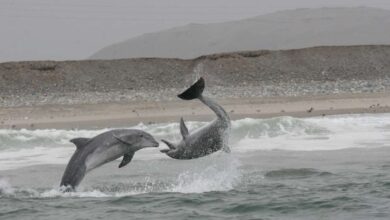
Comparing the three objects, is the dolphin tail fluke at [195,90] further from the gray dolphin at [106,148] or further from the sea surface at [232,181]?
the sea surface at [232,181]

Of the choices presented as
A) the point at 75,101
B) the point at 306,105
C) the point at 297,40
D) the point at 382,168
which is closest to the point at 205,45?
the point at 297,40

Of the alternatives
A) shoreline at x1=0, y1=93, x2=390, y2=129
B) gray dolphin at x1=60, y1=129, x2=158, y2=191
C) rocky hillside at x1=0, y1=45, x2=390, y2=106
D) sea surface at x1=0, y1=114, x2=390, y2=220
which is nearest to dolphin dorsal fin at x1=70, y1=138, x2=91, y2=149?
gray dolphin at x1=60, y1=129, x2=158, y2=191

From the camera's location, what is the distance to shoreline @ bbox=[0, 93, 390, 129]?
32750 mm

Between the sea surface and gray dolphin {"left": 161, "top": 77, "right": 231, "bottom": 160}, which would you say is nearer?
gray dolphin {"left": 161, "top": 77, "right": 231, "bottom": 160}

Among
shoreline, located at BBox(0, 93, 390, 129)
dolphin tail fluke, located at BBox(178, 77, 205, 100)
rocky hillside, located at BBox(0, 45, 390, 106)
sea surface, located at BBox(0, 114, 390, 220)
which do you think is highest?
rocky hillside, located at BBox(0, 45, 390, 106)

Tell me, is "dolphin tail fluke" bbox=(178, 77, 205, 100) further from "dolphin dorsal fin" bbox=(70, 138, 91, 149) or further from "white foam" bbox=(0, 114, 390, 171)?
"white foam" bbox=(0, 114, 390, 171)

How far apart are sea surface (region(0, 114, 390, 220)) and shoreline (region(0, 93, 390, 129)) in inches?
274

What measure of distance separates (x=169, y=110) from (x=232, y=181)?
67.7 feet

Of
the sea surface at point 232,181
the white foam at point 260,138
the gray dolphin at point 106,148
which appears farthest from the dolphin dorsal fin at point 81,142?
the white foam at point 260,138

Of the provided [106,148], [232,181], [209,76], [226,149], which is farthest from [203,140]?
[209,76]

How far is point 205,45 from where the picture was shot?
77.5 meters

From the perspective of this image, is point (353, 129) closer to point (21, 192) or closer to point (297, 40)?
point (21, 192)

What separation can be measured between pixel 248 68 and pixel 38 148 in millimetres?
26577

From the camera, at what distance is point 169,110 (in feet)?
121
